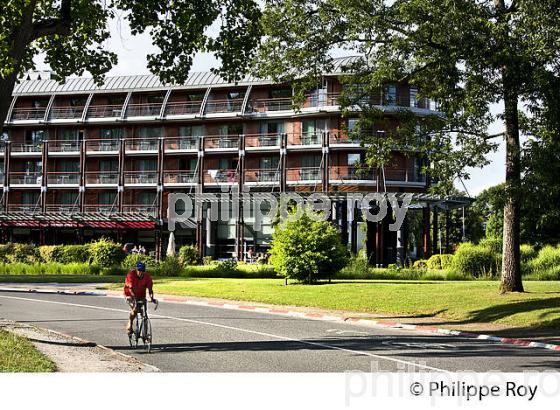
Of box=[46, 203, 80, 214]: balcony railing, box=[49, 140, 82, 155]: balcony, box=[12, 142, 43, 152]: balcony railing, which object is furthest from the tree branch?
box=[12, 142, 43, 152]: balcony railing

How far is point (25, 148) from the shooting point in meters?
67.6

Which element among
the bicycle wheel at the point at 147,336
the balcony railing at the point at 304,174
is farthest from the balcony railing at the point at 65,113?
the bicycle wheel at the point at 147,336

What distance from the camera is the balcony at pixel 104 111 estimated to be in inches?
2566

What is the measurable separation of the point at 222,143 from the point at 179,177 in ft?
16.0

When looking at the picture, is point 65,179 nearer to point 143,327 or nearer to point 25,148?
point 25,148

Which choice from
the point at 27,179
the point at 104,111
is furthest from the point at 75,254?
the point at 27,179

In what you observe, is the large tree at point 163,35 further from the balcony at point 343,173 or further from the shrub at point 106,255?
the balcony at point 343,173

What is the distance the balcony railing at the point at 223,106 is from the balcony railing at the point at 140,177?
7.53 m

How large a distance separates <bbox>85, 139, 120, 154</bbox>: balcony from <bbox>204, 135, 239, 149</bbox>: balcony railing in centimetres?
897

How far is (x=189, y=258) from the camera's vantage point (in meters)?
46.3

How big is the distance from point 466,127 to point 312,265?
980 centimetres

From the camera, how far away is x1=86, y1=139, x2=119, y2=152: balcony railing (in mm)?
65000
